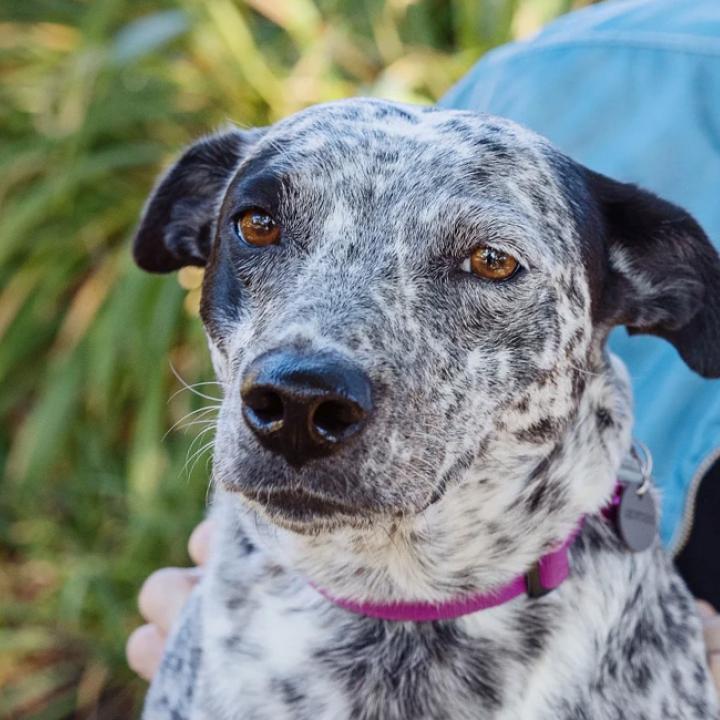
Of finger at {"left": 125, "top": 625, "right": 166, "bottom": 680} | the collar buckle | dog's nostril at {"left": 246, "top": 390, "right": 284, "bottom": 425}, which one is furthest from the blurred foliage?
dog's nostril at {"left": 246, "top": 390, "right": 284, "bottom": 425}

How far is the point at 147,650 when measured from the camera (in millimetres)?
2699

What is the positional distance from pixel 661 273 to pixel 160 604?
1.36 m

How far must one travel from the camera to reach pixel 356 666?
2059 mm

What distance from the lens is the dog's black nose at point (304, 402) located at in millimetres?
1613

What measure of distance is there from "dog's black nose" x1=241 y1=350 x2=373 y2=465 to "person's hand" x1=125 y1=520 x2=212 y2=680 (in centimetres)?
98

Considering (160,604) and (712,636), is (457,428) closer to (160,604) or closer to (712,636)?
(712,636)

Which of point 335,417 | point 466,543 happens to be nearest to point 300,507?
point 335,417

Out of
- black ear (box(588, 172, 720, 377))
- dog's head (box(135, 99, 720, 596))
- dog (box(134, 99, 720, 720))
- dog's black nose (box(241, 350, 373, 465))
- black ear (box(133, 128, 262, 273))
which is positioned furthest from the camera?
black ear (box(133, 128, 262, 273))

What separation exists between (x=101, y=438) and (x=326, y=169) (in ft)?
9.73

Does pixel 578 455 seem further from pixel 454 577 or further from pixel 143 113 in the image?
pixel 143 113

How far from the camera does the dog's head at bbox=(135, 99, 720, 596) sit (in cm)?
173

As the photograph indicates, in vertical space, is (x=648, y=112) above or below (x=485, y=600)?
above

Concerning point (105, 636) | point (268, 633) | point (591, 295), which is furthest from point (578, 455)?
point (105, 636)

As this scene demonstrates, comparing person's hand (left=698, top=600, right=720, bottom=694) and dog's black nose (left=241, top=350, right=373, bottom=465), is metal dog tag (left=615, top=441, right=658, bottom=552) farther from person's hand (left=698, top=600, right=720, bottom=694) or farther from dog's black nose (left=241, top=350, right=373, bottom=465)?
dog's black nose (left=241, top=350, right=373, bottom=465)
